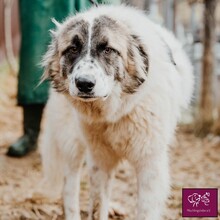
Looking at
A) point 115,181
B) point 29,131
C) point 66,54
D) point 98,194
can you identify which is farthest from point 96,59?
point 29,131

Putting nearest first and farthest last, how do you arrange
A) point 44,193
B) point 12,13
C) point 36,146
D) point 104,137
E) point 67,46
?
point 67,46, point 104,137, point 44,193, point 36,146, point 12,13

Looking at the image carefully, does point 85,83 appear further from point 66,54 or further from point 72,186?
point 72,186

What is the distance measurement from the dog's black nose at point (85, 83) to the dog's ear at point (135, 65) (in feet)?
0.98

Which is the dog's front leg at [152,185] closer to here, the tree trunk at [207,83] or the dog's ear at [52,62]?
the dog's ear at [52,62]

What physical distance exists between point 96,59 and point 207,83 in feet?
10.7

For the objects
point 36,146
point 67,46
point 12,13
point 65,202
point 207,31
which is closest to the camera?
point 67,46

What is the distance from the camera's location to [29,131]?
4.54 metres

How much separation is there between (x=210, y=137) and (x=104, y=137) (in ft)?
9.38

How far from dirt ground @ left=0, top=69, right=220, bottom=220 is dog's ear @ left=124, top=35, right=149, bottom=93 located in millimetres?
960

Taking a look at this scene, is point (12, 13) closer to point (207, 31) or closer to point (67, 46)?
point (207, 31)

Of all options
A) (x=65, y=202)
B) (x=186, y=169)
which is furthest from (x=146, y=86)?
(x=186, y=169)

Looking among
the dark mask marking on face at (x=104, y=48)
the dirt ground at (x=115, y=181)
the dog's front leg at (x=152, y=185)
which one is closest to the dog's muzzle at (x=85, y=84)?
the dark mask marking on face at (x=104, y=48)

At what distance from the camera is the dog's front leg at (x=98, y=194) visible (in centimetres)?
321

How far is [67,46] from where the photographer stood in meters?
2.74
